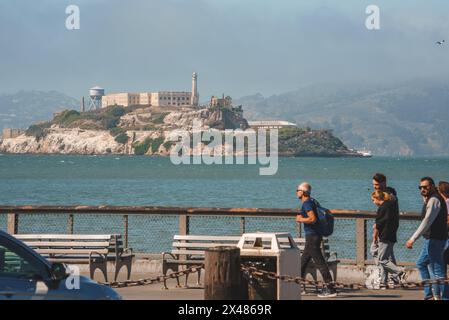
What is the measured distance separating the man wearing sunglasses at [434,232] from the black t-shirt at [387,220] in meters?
1.16

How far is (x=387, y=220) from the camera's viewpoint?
14758 mm

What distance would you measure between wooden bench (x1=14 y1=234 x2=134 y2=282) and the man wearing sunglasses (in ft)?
17.3

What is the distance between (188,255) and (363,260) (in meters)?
3.19

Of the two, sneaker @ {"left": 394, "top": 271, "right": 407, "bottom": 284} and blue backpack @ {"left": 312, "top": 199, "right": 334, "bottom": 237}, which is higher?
blue backpack @ {"left": 312, "top": 199, "right": 334, "bottom": 237}

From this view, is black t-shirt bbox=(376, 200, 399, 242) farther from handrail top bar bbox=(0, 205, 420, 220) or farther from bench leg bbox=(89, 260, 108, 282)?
bench leg bbox=(89, 260, 108, 282)

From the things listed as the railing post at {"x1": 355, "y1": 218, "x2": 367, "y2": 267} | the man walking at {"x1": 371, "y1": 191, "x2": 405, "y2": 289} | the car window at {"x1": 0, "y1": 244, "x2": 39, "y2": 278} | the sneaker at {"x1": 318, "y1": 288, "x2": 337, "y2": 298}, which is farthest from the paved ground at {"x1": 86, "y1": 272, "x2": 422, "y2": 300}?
the car window at {"x1": 0, "y1": 244, "x2": 39, "y2": 278}

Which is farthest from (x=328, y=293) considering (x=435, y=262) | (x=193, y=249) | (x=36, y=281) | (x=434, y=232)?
(x=36, y=281)

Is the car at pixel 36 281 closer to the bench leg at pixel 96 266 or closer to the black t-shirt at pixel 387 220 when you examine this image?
the bench leg at pixel 96 266

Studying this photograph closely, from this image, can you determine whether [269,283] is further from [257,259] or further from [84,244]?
[84,244]

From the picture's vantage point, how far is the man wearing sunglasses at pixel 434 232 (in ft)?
43.6

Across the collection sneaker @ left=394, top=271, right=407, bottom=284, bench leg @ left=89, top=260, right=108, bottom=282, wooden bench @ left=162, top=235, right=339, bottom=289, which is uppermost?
wooden bench @ left=162, top=235, right=339, bottom=289

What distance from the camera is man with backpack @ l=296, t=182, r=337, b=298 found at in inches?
567

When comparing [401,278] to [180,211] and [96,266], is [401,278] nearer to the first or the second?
[180,211]

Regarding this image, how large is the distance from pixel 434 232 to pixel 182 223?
230 inches
